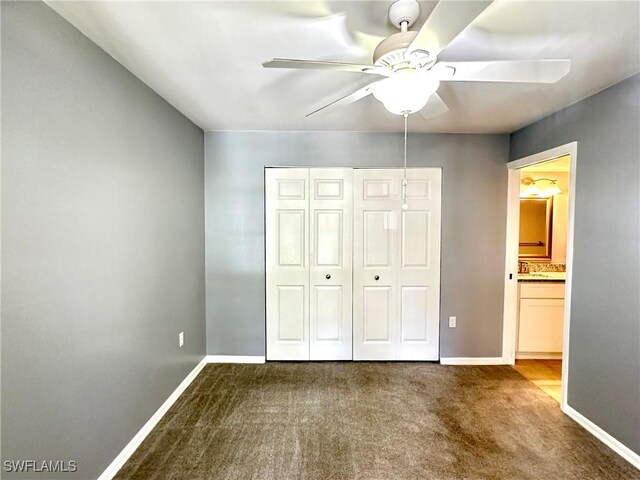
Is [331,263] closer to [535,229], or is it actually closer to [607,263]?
[607,263]

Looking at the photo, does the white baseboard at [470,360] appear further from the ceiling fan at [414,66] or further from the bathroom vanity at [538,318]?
the ceiling fan at [414,66]

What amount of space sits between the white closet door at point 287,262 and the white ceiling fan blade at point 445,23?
2104mm

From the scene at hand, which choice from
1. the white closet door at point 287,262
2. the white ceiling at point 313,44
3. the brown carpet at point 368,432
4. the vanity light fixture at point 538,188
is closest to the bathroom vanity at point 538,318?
the brown carpet at point 368,432

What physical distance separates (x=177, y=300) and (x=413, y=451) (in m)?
2.05

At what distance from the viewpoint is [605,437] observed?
6.49 feet

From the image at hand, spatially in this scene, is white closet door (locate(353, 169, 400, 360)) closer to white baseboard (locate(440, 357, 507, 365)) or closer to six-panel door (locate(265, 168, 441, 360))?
six-panel door (locate(265, 168, 441, 360))

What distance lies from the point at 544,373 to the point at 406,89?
10.4ft

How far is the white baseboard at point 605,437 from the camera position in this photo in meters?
1.80

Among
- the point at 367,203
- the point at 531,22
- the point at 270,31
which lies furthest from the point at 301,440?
the point at 531,22

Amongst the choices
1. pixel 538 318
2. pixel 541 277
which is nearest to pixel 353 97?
pixel 541 277

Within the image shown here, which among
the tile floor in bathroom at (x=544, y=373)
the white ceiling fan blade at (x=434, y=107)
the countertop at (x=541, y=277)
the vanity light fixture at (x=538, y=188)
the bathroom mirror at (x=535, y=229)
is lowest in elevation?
the tile floor in bathroom at (x=544, y=373)

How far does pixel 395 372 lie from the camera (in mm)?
2943

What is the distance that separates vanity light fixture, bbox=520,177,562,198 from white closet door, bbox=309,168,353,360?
2.41m

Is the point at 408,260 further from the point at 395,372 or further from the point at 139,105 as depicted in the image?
the point at 139,105
